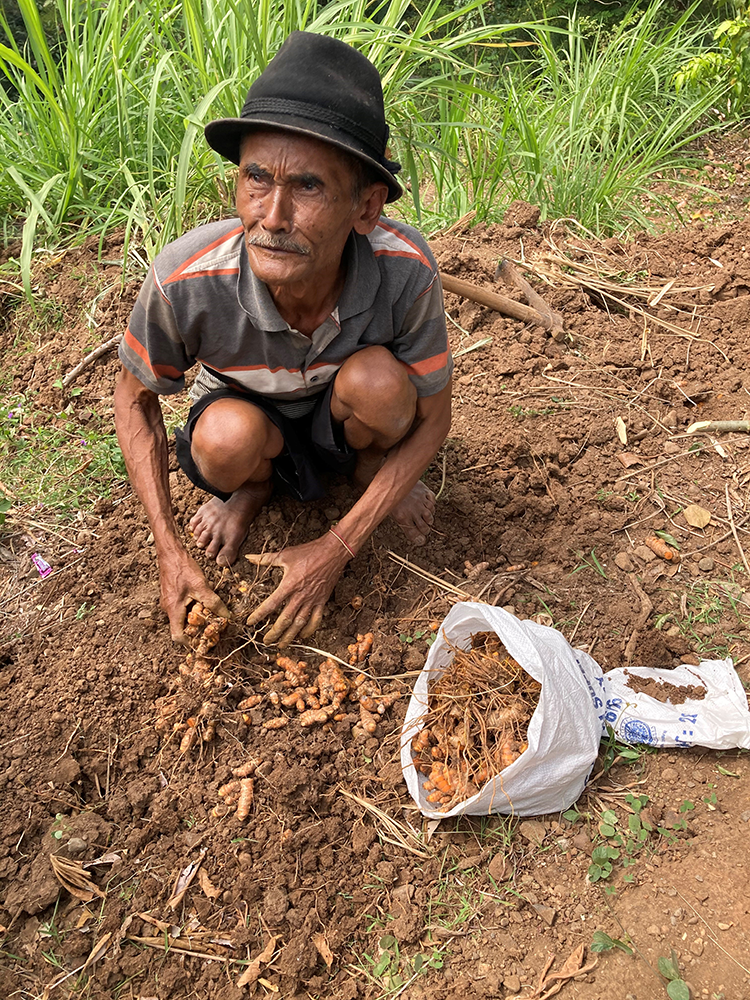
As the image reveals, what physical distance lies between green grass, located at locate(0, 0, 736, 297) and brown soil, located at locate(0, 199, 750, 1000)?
2.76ft

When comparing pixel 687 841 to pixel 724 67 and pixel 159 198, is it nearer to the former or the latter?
pixel 159 198

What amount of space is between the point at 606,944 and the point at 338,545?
3.51 feet

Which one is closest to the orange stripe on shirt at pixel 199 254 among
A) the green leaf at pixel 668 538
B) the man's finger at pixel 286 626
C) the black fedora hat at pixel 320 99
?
the black fedora hat at pixel 320 99

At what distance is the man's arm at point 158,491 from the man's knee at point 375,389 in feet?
1.60

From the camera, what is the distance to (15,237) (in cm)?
333

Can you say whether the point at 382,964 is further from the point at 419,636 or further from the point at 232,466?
the point at 232,466

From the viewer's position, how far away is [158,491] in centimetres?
204

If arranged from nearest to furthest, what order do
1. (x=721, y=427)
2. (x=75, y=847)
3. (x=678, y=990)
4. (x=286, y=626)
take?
1. (x=678, y=990)
2. (x=75, y=847)
3. (x=286, y=626)
4. (x=721, y=427)

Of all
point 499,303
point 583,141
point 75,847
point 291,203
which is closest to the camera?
point 291,203

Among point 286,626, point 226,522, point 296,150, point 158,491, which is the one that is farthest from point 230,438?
point 296,150

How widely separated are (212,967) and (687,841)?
1048 mm

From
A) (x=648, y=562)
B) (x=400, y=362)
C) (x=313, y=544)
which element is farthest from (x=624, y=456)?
(x=313, y=544)

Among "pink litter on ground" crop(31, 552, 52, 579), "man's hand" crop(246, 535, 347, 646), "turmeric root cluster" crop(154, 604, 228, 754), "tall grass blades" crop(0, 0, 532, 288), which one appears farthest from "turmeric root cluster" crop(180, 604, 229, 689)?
"tall grass blades" crop(0, 0, 532, 288)

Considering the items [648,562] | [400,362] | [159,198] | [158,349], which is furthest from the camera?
[159,198]
